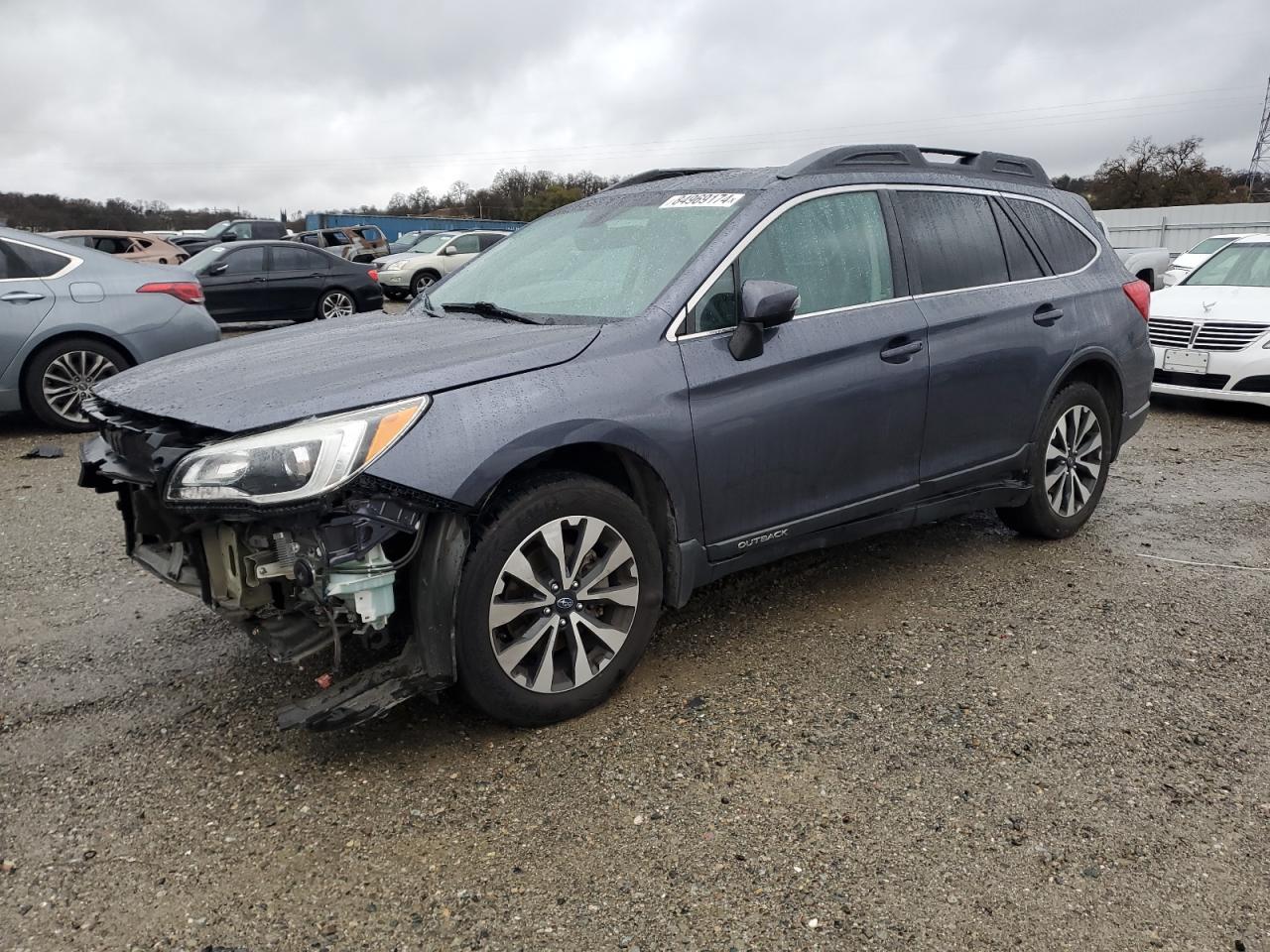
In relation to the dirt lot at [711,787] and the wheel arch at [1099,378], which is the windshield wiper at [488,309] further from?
the wheel arch at [1099,378]

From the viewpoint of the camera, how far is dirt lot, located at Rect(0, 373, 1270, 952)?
2273 millimetres

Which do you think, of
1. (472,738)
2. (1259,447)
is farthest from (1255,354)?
(472,738)

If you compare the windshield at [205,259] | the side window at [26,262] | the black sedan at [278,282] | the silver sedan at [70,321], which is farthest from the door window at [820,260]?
the windshield at [205,259]

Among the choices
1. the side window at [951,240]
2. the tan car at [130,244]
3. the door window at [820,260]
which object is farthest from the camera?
the tan car at [130,244]

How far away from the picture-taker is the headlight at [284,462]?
8.29 ft

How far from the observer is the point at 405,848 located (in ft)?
8.26

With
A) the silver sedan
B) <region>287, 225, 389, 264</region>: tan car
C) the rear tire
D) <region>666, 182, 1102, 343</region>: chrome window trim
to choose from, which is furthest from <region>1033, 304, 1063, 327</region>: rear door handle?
<region>287, 225, 389, 264</region>: tan car

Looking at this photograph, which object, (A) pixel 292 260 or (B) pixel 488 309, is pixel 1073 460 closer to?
(B) pixel 488 309

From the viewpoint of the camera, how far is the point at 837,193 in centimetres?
379

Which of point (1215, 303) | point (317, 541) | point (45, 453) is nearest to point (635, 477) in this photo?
point (317, 541)

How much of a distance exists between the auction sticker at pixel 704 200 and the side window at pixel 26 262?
5.80m

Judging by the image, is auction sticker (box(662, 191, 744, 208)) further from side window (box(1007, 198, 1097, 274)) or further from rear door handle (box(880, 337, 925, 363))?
side window (box(1007, 198, 1097, 274))

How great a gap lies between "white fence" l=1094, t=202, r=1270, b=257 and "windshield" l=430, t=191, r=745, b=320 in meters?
27.5

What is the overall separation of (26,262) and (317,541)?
20.8ft
